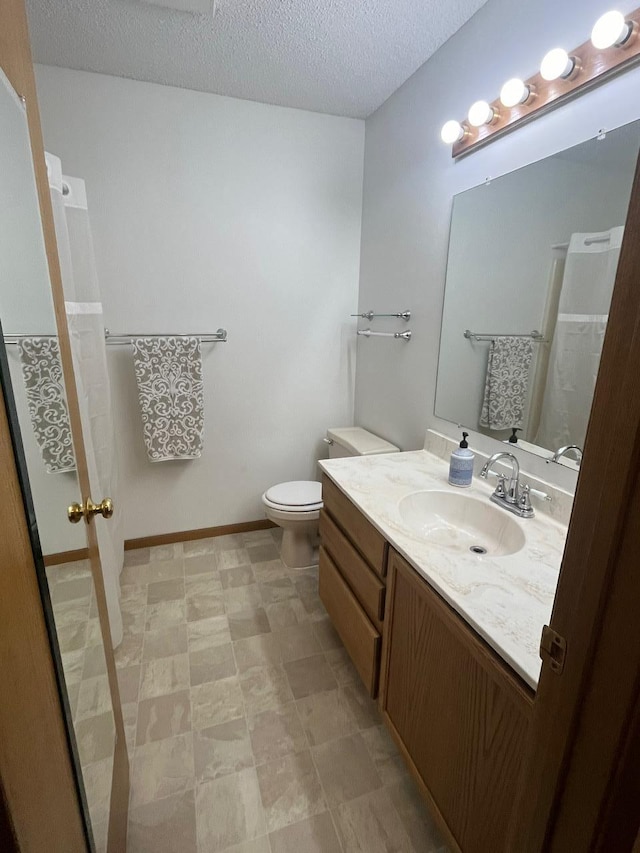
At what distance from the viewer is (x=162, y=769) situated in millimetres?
1322

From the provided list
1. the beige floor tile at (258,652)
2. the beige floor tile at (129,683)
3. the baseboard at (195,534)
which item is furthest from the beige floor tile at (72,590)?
the baseboard at (195,534)

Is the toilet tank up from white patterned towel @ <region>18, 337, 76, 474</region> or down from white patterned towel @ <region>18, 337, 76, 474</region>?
down

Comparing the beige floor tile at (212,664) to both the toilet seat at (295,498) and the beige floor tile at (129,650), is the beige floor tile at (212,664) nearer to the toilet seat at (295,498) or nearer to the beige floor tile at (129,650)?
the beige floor tile at (129,650)

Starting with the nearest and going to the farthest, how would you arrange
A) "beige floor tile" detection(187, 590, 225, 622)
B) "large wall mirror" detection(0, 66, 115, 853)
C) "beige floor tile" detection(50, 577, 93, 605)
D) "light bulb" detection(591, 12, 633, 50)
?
"large wall mirror" detection(0, 66, 115, 853), "beige floor tile" detection(50, 577, 93, 605), "light bulb" detection(591, 12, 633, 50), "beige floor tile" detection(187, 590, 225, 622)

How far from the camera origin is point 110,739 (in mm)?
1048

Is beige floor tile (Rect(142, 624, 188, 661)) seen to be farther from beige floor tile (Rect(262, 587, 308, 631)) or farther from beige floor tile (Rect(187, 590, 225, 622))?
beige floor tile (Rect(262, 587, 308, 631))

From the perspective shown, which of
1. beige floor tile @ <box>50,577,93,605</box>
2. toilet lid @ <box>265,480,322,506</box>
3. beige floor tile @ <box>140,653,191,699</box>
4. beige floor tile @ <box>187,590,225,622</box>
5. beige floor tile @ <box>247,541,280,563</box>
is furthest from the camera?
beige floor tile @ <box>247,541,280,563</box>

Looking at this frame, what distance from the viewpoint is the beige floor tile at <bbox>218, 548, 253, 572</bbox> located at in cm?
227

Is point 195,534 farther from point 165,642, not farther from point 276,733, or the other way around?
point 276,733

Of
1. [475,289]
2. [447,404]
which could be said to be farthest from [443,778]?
[475,289]

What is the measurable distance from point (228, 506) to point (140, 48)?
234cm

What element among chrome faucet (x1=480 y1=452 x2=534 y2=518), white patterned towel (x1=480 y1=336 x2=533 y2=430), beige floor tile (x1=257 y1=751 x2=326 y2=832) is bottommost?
beige floor tile (x1=257 y1=751 x2=326 y2=832)

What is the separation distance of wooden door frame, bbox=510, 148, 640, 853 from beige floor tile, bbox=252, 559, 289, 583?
6.11 ft

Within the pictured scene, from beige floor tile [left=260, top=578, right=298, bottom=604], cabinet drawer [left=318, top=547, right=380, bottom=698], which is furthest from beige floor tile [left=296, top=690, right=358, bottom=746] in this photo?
beige floor tile [left=260, top=578, right=298, bottom=604]
